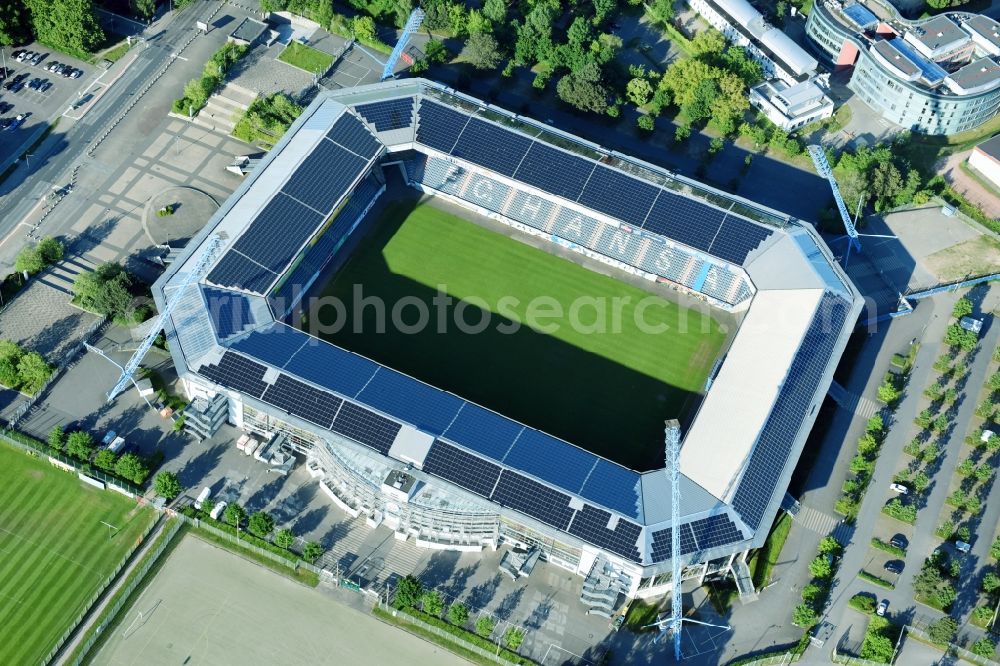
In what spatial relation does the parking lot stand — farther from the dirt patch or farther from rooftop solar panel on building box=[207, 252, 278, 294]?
the dirt patch

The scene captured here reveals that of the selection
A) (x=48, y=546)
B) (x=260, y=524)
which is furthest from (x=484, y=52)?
(x=48, y=546)

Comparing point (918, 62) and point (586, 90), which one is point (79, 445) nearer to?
point (586, 90)

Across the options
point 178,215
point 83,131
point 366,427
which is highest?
point 83,131

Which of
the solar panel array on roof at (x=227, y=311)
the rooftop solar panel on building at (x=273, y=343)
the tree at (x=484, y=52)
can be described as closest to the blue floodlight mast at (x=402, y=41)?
the tree at (x=484, y=52)

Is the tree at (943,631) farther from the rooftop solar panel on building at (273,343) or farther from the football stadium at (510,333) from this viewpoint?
the rooftop solar panel on building at (273,343)

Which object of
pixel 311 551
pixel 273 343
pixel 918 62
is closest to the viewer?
pixel 311 551

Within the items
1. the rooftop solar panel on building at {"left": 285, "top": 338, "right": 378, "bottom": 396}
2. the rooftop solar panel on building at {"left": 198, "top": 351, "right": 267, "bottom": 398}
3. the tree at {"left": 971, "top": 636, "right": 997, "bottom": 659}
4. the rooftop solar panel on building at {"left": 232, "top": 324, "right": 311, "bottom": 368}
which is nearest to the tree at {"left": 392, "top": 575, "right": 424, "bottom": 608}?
the rooftop solar panel on building at {"left": 285, "top": 338, "right": 378, "bottom": 396}

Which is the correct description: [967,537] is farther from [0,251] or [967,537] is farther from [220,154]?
[0,251]
